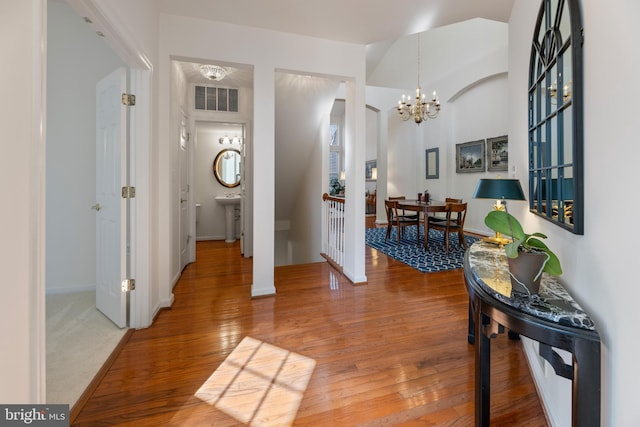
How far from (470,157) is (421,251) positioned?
120 inches

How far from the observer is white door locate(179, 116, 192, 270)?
Answer: 3.71m

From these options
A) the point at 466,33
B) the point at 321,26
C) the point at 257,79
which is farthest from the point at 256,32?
the point at 466,33

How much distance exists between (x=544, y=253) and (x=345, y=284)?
2507 mm

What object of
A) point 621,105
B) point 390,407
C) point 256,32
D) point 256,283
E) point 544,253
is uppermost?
point 256,32

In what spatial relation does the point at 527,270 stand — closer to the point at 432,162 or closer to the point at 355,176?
the point at 355,176

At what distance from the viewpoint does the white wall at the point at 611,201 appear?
809 mm

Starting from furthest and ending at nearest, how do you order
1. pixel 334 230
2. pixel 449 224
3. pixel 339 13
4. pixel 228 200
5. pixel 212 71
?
pixel 228 200
pixel 449 224
pixel 334 230
pixel 212 71
pixel 339 13

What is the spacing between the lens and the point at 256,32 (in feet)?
9.29

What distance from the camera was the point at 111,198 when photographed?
7.51 ft

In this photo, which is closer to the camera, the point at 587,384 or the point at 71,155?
the point at 587,384

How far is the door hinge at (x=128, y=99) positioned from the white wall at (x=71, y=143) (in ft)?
3.67

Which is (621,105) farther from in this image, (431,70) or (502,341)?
(431,70)
